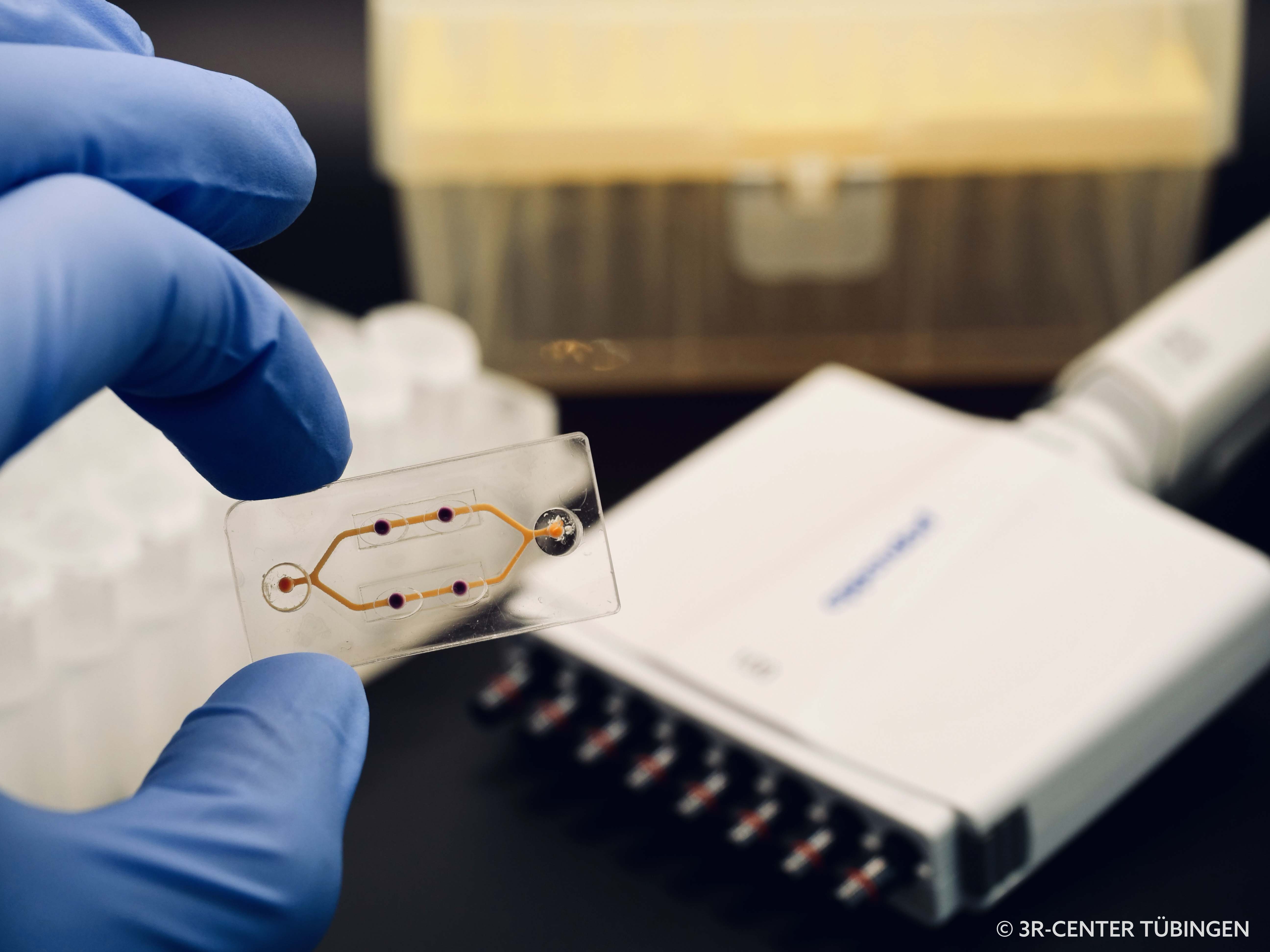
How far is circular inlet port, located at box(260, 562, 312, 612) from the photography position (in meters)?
0.63

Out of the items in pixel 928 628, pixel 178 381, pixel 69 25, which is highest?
pixel 69 25

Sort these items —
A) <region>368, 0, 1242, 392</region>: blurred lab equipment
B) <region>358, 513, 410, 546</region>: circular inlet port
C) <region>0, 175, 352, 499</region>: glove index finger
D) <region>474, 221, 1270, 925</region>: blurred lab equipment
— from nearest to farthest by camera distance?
<region>0, 175, 352, 499</region>: glove index finger, <region>358, 513, 410, 546</region>: circular inlet port, <region>474, 221, 1270, 925</region>: blurred lab equipment, <region>368, 0, 1242, 392</region>: blurred lab equipment

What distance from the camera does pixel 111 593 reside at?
0.89 metres

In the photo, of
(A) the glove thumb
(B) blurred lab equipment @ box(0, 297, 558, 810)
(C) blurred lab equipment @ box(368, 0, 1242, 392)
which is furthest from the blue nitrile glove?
(C) blurred lab equipment @ box(368, 0, 1242, 392)

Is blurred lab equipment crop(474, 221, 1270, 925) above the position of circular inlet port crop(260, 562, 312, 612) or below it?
below

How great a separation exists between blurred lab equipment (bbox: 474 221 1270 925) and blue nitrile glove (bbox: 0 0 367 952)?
30cm

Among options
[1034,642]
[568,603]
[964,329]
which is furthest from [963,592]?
[964,329]

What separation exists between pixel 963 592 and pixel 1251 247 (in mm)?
424

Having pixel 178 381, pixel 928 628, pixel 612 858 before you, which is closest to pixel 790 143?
pixel 928 628

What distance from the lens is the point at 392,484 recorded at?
2.09ft

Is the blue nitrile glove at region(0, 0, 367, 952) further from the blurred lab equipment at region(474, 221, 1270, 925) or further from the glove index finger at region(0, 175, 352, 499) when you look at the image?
the blurred lab equipment at region(474, 221, 1270, 925)

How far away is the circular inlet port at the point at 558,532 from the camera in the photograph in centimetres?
65

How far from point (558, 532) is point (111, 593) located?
0.38 meters

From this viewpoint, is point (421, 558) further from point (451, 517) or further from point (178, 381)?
point (178, 381)
